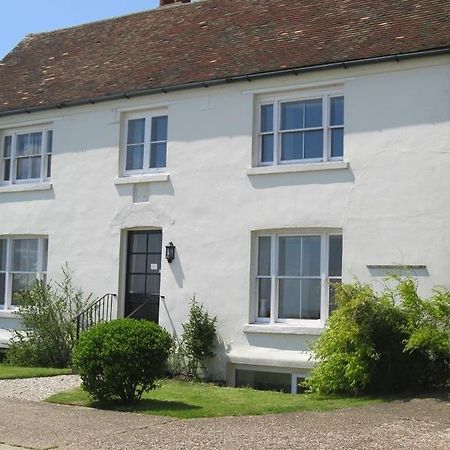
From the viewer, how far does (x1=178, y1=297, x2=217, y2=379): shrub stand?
15.1m

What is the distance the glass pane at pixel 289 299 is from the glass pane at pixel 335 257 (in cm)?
73

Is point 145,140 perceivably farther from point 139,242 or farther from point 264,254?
point 264,254

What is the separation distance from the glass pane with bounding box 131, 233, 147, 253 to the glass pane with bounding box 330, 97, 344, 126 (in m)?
4.73

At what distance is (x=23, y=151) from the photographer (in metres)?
18.8

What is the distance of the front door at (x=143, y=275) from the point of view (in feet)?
54.3

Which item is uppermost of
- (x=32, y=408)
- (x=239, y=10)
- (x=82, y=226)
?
(x=239, y=10)

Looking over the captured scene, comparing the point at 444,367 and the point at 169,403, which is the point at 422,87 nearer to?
the point at 444,367

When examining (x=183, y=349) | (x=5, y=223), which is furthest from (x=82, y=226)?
(x=183, y=349)

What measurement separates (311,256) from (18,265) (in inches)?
295

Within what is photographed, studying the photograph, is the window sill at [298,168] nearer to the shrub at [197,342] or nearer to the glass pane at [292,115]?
the glass pane at [292,115]

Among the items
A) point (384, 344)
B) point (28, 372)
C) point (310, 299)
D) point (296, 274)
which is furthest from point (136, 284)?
point (384, 344)

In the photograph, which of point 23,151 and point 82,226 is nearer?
point 82,226

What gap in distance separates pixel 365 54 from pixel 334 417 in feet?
22.1

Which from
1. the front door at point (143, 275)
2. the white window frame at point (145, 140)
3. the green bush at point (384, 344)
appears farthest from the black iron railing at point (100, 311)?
the green bush at point (384, 344)
